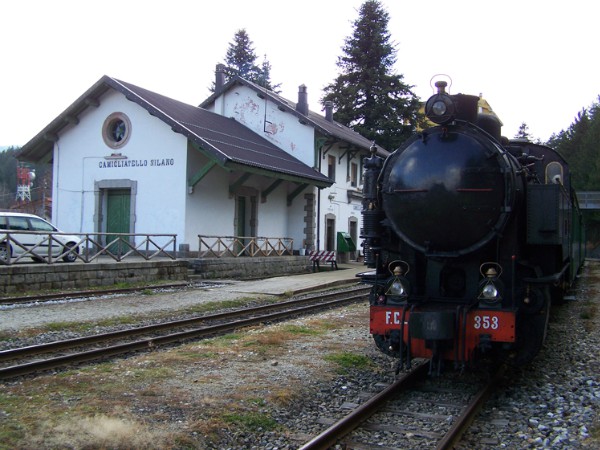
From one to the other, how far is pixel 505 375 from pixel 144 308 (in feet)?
24.6

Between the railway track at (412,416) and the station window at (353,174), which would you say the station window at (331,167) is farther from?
the railway track at (412,416)

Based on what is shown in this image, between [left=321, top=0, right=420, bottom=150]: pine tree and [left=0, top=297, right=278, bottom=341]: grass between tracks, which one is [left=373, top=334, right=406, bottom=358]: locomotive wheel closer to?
[left=0, top=297, right=278, bottom=341]: grass between tracks

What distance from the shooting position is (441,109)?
20.7 ft

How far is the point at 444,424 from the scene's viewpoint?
16.4ft

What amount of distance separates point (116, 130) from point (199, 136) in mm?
4244

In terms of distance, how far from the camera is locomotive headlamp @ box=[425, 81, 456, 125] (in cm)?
628

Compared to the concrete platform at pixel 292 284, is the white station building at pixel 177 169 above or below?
above

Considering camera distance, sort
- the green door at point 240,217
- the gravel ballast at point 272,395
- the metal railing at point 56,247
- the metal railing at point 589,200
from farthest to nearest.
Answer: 1. the metal railing at point 589,200
2. the green door at point 240,217
3. the metal railing at point 56,247
4. the gravel ballast at point 272,395

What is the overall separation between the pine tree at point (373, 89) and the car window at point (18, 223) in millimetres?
29707

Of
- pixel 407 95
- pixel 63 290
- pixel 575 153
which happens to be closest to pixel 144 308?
pixel 63 290

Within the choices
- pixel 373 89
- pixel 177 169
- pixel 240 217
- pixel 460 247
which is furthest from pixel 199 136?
pixel 373 89

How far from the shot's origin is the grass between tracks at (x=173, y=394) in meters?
4.37

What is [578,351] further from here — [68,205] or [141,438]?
[68,205]

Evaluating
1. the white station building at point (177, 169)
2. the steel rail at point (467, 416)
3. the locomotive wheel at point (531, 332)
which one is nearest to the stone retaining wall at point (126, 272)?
the white station building at point (177, 169)
